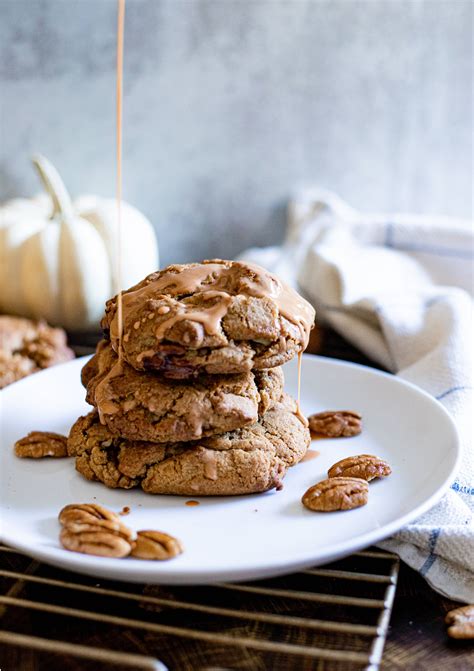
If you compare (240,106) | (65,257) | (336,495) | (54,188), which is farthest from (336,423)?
(240,106)

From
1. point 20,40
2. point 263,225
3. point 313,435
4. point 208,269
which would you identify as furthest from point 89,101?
point 313,435

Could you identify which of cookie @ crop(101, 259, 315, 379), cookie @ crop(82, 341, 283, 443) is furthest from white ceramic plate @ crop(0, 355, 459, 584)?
cookie @ crop(101, 259, 315, 379)

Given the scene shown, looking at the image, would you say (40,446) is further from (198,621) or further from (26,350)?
(26,350)

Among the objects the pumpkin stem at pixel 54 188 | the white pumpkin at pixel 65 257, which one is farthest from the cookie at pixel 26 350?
the pumpkin stem at pixel 54 188

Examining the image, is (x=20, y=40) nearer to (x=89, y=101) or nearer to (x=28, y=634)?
(x=89, y=101)

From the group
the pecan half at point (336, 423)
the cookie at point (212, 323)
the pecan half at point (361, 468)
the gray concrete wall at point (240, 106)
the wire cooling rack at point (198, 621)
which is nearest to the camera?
the wire cooling rack at point (198, 621)

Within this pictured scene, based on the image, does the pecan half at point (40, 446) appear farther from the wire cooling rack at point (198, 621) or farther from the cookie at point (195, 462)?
the wire cooling rack at point (198, 621)

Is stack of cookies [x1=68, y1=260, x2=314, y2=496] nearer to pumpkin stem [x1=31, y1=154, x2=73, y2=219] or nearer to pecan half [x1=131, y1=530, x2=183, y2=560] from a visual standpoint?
pecan half [x1=131, y1=530, x2=183, y2=560]
